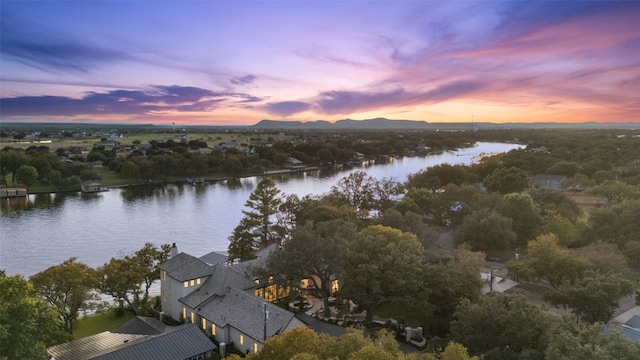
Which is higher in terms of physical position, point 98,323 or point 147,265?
point 147,265

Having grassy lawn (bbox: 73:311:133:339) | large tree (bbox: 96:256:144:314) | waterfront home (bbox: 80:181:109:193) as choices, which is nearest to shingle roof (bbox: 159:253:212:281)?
large tree (bbox: 96:256:144:314)

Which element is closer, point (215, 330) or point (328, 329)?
point (328, 329)

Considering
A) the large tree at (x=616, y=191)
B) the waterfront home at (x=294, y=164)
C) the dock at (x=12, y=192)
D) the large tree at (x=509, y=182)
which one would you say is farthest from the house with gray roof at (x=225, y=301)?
the waterfront home at (x=294, y=164)

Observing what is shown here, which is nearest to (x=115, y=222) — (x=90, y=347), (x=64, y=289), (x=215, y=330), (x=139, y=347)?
(x=64, y=289)

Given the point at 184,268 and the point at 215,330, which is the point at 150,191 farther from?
the point at 215,330

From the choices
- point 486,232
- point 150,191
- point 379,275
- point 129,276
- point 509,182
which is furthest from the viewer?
point 150,191

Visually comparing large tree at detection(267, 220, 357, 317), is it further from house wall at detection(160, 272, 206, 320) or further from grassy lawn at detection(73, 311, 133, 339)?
grassy lawn at detection(73, 311, 133, 339)
